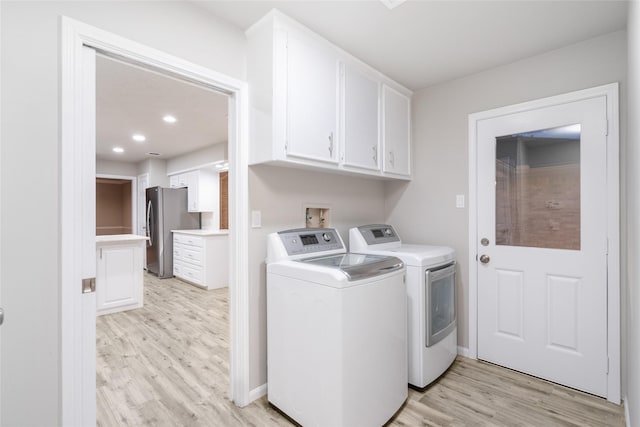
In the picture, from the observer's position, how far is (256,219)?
2.07 m

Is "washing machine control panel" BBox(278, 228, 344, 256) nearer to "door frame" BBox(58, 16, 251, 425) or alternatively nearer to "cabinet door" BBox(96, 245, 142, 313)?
"door frame" BBox(58, 16, 251, 425)

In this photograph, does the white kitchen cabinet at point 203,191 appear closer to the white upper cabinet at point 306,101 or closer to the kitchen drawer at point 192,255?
the kitchen drawer at point 192,255

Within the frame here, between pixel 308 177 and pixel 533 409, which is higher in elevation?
pixel 308 177

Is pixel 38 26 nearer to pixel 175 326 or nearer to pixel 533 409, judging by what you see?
pixel 175 326

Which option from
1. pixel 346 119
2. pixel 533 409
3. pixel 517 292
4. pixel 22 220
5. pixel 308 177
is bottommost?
pixel 533 409

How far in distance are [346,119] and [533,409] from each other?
2.21m

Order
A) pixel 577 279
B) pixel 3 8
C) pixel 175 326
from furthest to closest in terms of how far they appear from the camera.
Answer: pixel 175 326 < pixel 577 279 < pixel 3 8

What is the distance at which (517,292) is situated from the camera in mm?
2408

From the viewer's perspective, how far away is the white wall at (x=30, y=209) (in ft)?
4.00

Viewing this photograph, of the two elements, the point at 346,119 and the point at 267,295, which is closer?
the point at 267,295

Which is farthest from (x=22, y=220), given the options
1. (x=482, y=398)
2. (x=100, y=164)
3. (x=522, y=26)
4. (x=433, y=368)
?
(x=100, y=164)

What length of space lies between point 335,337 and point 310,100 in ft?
4.65

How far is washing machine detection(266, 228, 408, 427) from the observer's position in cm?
155

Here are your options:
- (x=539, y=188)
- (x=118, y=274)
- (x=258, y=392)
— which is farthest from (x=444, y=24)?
(x=118, y=274)
